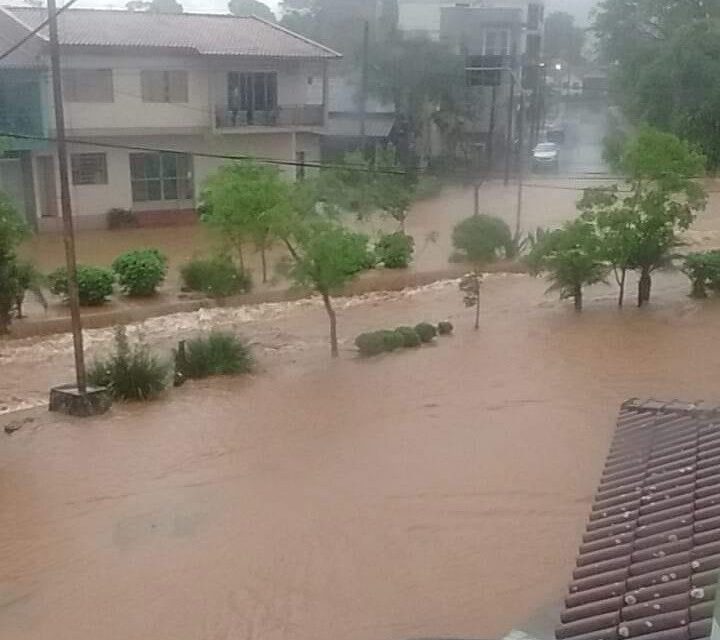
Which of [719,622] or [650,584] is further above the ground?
[719,622]

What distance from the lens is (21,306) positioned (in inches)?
326

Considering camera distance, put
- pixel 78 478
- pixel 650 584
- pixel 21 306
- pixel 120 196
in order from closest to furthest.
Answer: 1. pixel 650 584
2. pixel 78 478
3. pixel 21 306
4. pixel 120 196

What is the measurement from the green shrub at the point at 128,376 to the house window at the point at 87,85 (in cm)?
403

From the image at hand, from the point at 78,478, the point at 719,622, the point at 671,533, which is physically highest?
the point at 719,622

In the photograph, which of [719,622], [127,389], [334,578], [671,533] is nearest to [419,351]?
[127,389]

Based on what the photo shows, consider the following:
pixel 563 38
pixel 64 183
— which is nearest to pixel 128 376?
pixel 64 183

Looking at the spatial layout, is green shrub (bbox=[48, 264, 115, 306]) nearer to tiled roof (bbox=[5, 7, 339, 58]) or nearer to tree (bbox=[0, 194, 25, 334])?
tree (bbox=[0, 194, 25, 334])

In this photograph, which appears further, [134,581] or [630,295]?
[630,295]

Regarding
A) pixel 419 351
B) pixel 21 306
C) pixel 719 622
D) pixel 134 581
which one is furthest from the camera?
pixel 21 306

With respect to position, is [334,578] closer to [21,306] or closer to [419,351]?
[419,351]

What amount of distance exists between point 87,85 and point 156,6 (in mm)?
1066

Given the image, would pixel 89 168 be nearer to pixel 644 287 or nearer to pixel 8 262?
pixel 8 262

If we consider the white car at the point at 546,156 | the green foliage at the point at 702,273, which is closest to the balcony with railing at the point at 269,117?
the white car at the point at 546,156

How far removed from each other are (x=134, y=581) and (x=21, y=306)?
466 centimetres
